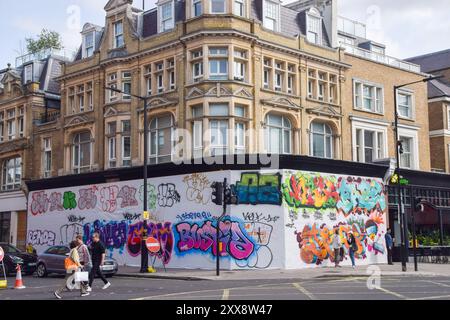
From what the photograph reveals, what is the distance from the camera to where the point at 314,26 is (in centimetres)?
3600

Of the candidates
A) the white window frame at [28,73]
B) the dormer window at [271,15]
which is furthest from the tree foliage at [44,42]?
the dormer window at [271,15]

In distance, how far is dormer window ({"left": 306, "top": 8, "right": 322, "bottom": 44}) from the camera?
35.7 metres

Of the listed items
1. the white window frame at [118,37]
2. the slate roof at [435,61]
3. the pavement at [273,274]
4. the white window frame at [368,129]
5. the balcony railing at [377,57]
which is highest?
the slate roof at [435,61]

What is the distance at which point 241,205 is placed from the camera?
95.7 feet

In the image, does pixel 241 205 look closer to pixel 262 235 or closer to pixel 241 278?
pixel 262 235

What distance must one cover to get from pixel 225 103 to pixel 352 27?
1531cm

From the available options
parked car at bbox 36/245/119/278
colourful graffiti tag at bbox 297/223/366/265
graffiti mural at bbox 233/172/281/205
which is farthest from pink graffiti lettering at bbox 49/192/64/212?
colourful graffiti tag at bbox 297/223/366/265

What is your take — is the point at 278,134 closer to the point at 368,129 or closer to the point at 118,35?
the point at 368,129

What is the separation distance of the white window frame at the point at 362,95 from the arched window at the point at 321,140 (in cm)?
282

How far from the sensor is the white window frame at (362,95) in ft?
121

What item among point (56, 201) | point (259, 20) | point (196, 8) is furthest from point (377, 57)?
point (56, 201)

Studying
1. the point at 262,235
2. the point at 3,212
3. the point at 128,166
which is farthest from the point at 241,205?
the point at 3,212

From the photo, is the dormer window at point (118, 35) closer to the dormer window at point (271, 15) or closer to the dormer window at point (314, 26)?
the dormer window at point (271, 15)
